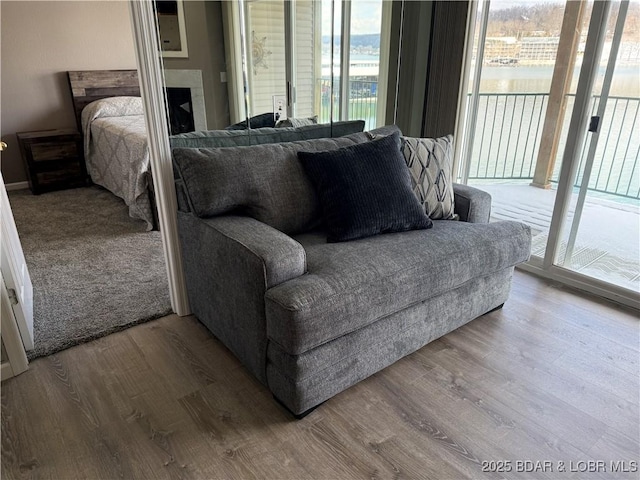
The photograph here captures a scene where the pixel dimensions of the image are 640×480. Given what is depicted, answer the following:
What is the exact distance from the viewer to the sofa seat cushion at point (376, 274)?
4.83ft

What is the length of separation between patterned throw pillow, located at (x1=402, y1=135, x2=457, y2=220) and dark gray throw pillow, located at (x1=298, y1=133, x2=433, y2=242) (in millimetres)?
152

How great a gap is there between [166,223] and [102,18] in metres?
3.81

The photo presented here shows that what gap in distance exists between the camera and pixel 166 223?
2.15 m

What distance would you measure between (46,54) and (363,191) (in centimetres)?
428

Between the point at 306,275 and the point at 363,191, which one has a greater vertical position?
the point at 363,191

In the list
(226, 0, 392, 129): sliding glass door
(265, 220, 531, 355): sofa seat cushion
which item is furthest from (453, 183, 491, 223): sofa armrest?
(226, 0, 392, 129): sliding glass door

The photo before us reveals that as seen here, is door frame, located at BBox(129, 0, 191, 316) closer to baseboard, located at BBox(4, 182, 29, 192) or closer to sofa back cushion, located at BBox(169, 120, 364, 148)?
sofa back cushion, located at BBox(169, 120, 364, 148)

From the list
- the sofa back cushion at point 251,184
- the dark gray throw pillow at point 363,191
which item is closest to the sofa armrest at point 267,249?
the sofa back cushion at point 251,184

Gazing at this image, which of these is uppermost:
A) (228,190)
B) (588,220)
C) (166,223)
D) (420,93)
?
(420,93)

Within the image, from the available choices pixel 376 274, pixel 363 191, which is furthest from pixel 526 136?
pixel 376 274

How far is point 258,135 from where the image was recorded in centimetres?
235

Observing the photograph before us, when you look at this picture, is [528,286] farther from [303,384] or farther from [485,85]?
[303,384]

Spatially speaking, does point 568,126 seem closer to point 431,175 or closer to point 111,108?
point 431,175

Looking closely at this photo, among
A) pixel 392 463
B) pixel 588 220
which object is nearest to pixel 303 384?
pixel 392 463
